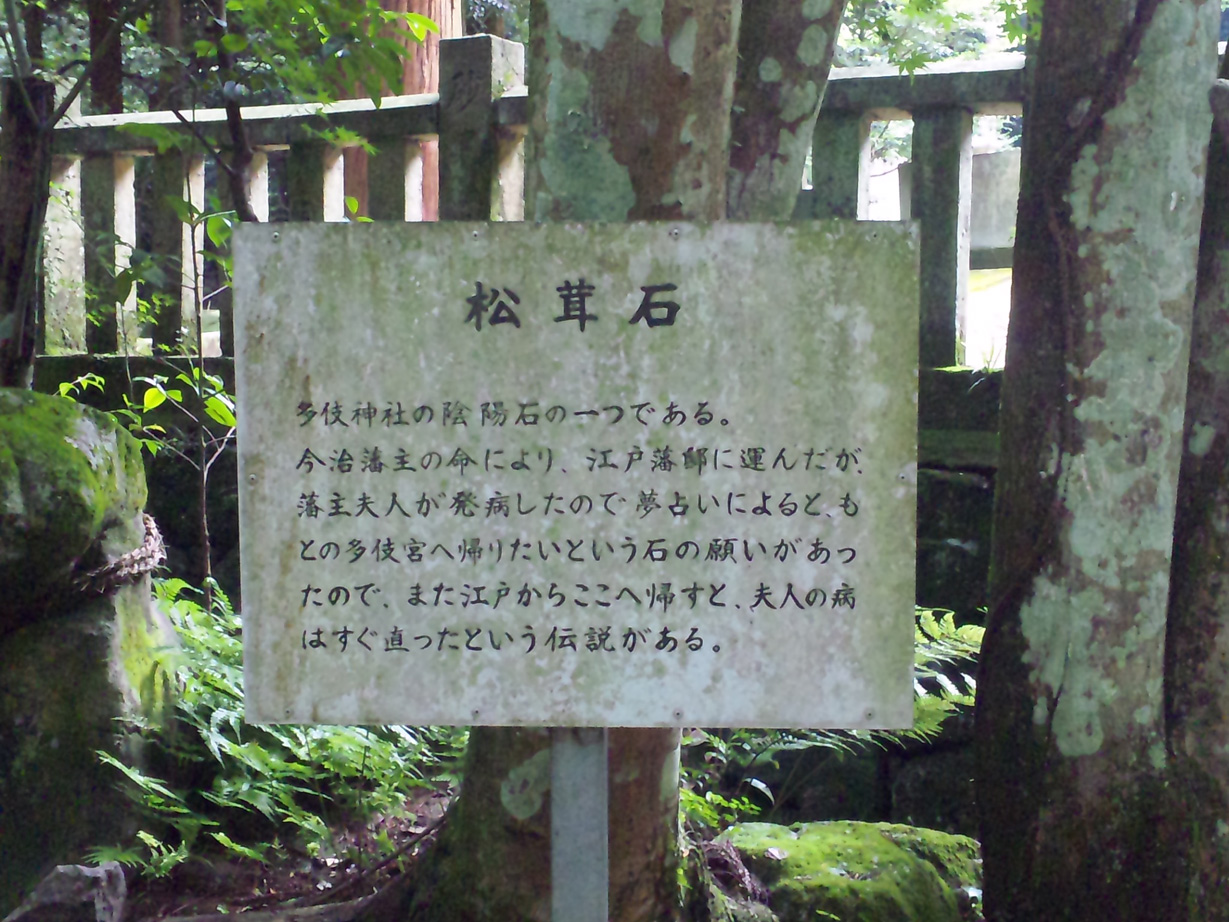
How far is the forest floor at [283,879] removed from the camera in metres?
3.08

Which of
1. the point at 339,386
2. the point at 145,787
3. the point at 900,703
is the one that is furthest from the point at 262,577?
the point at 145,787

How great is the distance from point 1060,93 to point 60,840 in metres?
3.31

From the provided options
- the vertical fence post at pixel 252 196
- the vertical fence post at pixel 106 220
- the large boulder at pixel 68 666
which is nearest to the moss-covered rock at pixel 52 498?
the large boulder at pixel 68 666

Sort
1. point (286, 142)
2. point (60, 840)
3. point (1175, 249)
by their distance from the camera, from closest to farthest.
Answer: point (1175, 249), point (60, 840), point (286, 142)

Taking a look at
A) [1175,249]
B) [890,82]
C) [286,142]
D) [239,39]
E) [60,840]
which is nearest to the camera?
[1175,249]

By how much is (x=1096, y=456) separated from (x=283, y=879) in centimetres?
247

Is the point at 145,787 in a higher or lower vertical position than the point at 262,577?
lower

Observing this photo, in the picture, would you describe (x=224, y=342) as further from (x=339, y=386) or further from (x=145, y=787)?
(x=339, y=386)

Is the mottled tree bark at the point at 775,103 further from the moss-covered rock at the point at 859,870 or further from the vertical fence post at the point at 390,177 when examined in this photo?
the vertical fence post at the point at 390,177

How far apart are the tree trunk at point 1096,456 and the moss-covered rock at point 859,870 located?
30 centimetres

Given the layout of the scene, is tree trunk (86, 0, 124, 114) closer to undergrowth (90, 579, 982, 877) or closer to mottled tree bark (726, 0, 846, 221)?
undergrowth (90, 579, 982, 877)

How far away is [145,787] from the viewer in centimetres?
330

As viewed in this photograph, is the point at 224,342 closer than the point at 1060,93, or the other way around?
the point at 1060,93

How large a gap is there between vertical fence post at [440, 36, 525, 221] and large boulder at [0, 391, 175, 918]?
1945mm
